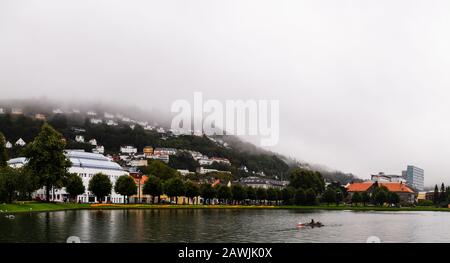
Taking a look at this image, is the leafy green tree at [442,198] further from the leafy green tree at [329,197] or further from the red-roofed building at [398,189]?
the leafy green tree at [329,197]

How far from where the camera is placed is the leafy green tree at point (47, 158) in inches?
2959

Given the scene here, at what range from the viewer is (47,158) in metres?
75.4

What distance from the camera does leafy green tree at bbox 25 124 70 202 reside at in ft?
247

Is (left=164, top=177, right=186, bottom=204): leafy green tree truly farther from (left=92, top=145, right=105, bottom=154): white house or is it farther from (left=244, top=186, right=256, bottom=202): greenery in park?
(left=92, top=145, right=105, bottom=154): white house

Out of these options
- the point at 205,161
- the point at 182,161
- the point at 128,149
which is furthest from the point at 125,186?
the point at 182,161

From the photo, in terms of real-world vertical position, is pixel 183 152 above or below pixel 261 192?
above

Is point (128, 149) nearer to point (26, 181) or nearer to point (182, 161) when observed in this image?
point (182, 161)

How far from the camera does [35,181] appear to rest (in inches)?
2820

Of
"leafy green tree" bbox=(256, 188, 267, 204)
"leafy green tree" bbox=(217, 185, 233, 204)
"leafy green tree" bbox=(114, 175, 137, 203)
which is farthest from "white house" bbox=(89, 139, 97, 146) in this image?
"leafy green tree" bbox=(114, 175, 137, 203)
